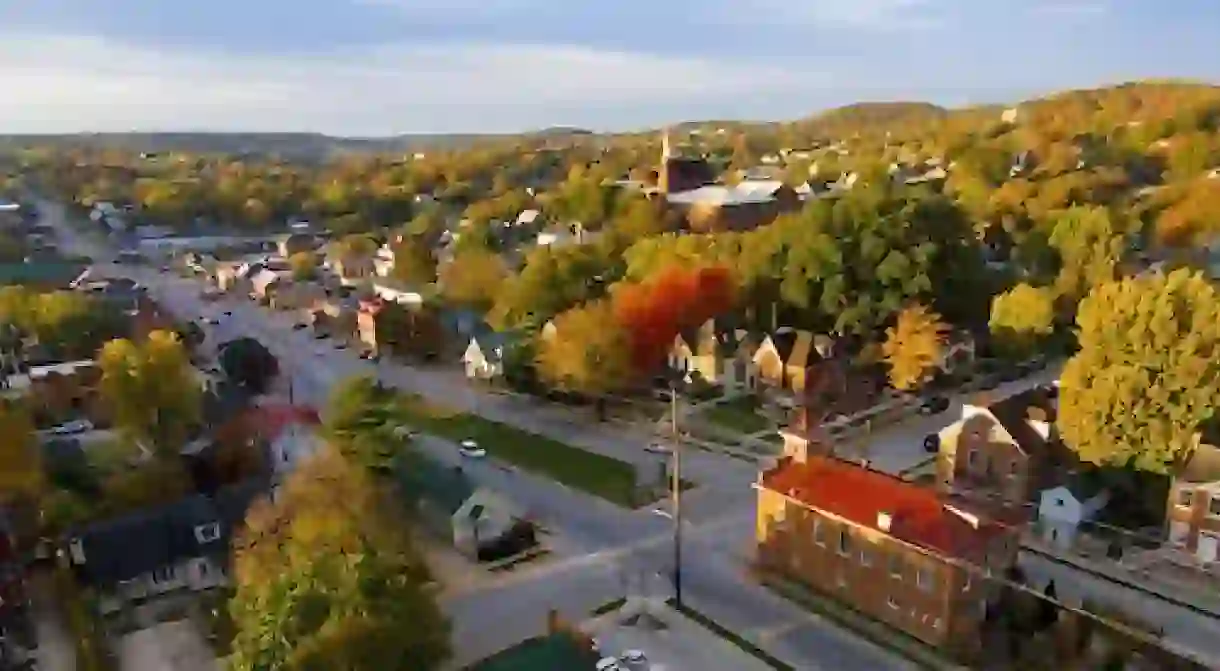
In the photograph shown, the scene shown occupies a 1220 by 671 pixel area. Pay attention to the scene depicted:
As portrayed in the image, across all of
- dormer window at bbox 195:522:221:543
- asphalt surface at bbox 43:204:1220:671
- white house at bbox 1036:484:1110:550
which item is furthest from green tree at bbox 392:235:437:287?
white house at bbox 1036:484:1110:550

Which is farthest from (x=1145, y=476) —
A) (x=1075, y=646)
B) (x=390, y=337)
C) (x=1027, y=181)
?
(x=1027, y=181)

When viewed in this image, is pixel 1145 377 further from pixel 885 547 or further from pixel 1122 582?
pixel 885 547

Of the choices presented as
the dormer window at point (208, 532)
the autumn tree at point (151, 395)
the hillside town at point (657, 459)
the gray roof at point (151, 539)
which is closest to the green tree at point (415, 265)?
the hillside town at point (657, 459)

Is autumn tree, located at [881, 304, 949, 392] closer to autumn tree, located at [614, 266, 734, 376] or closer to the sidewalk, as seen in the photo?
autumn tree, located at [614, 266, 734, 376]

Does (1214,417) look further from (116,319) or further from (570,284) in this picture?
(116,319)

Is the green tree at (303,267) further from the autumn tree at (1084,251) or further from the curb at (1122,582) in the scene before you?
the curb at (1122,582)
